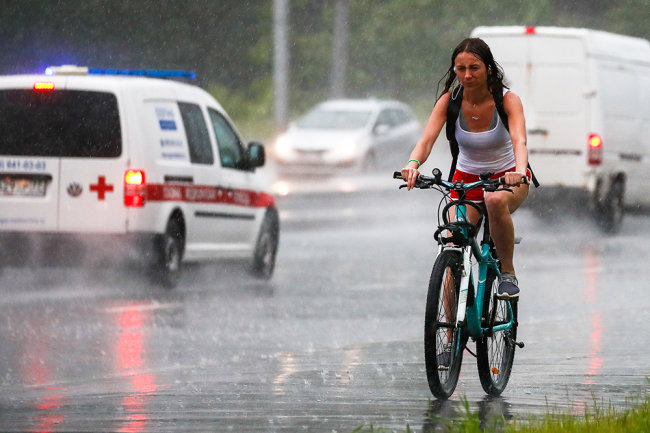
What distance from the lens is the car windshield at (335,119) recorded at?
107ft

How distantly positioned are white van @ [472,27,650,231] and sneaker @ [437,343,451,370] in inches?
529

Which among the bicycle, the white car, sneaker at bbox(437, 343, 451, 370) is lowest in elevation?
sneaker at bbox(437, 343, 451, 370)

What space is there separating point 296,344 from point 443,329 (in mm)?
2982

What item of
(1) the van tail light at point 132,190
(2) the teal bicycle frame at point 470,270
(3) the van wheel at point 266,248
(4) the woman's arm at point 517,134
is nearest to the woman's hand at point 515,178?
(4) the woman's arm at point 517,134

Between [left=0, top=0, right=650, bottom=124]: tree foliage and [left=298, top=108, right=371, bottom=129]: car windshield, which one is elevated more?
[left=0, top=0, right=650, bottom=124]: tree foliage

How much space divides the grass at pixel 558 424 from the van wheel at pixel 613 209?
580 inches

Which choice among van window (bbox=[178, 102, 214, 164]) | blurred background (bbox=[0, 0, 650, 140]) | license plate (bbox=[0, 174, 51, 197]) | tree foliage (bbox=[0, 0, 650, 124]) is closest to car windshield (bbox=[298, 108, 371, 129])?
blurred background (bbox=[0, 0, 650, 140])

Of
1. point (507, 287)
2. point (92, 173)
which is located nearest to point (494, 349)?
point (507, 287)

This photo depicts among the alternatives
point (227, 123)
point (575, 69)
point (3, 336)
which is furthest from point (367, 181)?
point (3, 336)

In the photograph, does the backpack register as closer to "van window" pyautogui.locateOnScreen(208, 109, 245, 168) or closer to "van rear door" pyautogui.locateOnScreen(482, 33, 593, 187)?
"van window" pyautogui.locateOnScreen(208, 109, 245, 168)

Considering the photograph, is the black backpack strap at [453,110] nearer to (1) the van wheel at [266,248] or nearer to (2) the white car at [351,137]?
(1) the van wheel at [266,248]

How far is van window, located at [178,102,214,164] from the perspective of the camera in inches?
573

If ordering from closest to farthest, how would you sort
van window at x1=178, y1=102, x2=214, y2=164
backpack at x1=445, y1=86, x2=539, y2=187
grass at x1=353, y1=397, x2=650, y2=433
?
grass at x1=353, y1=397, x2=650, y2=433, backpack at x1=445, y1=86, x2=539, y2=187, van window at x1=178, y1=102, x2=214, y2=164

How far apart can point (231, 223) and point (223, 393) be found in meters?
6.99
